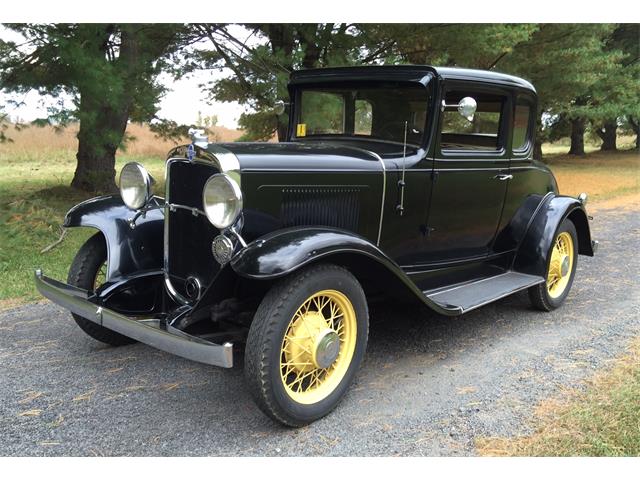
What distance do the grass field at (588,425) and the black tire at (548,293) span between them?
4.10ft

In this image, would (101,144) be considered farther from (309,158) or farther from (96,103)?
(309,158)

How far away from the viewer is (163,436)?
2.60 metres

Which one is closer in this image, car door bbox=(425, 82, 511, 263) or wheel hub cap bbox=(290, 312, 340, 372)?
wheel hub cap bbox=(290, 312, 340, 372)

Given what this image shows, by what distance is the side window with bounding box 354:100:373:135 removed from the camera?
155 inches

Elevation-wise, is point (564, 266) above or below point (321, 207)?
below

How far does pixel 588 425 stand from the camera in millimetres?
2629

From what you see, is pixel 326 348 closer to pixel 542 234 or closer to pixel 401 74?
pixel 401 74

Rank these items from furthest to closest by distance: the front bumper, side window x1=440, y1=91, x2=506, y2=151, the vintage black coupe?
side window x1=440, y1=91, x2=506, y2=151 < the vintage black coupe < the front bumper

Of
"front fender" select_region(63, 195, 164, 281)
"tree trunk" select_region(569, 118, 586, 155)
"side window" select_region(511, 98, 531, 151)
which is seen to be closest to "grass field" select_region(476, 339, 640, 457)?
"side window" select_region(511, 98, 531, 151)

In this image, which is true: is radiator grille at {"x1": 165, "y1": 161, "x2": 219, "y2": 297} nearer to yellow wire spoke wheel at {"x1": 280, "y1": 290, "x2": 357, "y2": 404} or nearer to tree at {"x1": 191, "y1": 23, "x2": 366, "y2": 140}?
yellow wire spoke wheel at {"x1": 280, "y1": 290, "x2": 357, "y2": 404}

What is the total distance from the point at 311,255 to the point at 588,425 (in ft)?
5.15

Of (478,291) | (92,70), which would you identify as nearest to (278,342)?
(478,291)

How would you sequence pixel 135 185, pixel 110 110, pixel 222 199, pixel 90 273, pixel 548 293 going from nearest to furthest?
pixel 222 199 → pixel 135 185 → pixel 90 273 → pixel 548 293 → pixel 110 110

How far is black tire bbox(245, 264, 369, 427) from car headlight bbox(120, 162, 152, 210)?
1.28 meters
